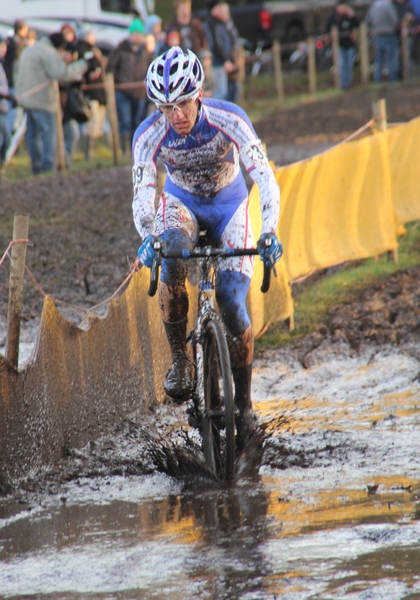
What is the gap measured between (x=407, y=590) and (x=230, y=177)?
3068 millimetres

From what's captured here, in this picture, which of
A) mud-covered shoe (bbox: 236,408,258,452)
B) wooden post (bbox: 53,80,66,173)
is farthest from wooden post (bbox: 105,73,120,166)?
mud-covered shoe (bbox: 236,408,258,452)

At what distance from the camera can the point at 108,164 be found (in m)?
19.1

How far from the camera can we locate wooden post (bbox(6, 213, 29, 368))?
547 centimetres

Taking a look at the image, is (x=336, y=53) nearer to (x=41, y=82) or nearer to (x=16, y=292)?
(x=41, y=82)

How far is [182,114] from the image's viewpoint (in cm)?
562

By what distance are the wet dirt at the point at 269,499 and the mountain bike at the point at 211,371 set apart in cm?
18

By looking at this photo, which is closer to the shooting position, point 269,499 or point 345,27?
point 269,499

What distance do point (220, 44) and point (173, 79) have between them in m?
15.8

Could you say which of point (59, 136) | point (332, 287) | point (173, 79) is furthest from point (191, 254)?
point (59, 136)

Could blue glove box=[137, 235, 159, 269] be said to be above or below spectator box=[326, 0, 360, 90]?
below

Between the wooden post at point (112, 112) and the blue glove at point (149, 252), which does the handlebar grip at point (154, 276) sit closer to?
the blue glove at point (149, 252)

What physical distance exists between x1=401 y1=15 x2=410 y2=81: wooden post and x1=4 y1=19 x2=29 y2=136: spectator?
525 inches

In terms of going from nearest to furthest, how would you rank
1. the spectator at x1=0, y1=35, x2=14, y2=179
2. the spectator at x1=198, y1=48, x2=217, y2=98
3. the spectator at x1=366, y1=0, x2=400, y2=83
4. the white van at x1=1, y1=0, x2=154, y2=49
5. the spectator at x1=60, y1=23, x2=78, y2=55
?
the spectator at x1=0, y1=35, x2=14, y2=179, the spectator at x1=60, y1=23, x2=78, y2=55, the spectator at x1=198, y1=48, x2=217, y2=98, the white van at x1=1, y1=0, x2=154, y2=49, the spectator at x1=366, y1=0, x2=400, y2=83

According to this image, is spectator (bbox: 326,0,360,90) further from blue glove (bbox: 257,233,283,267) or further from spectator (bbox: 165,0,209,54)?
blue glove (bbox: 257,233,283,267)
